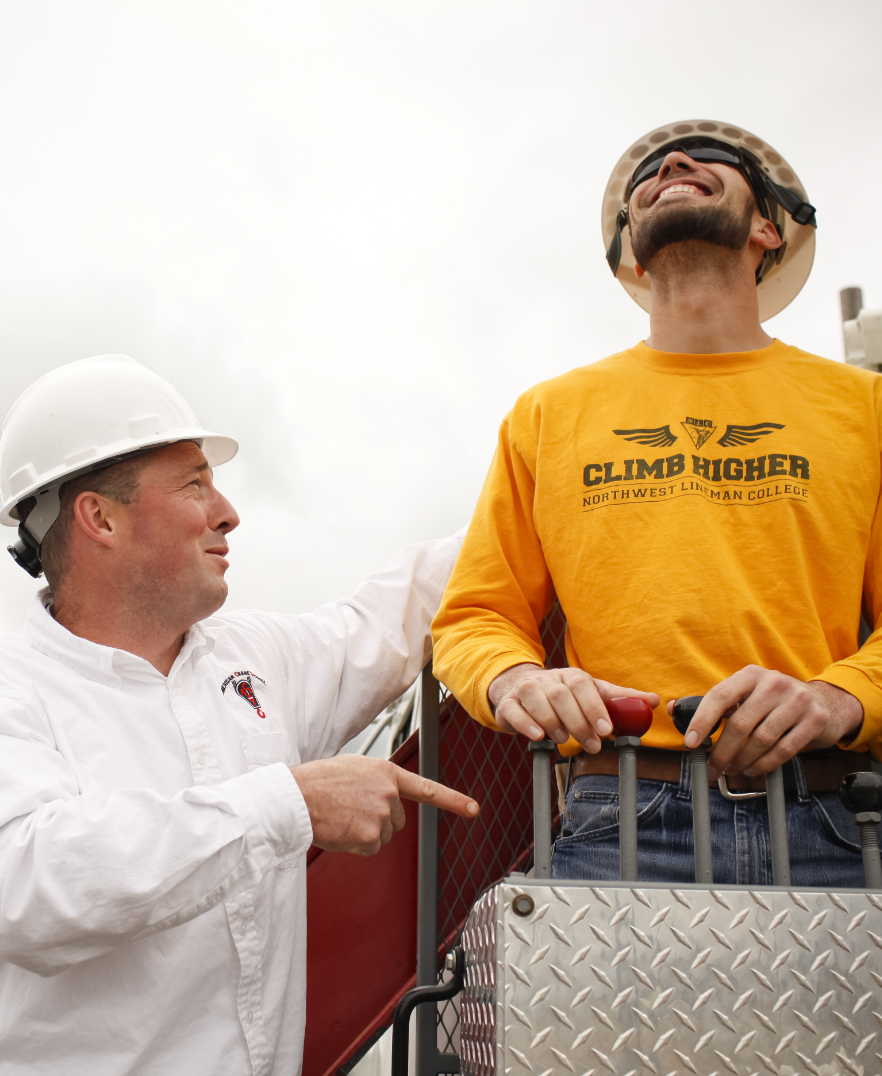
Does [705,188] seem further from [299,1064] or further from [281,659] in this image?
[299,1064]

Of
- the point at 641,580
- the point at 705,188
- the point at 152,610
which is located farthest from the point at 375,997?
the point at 705,188

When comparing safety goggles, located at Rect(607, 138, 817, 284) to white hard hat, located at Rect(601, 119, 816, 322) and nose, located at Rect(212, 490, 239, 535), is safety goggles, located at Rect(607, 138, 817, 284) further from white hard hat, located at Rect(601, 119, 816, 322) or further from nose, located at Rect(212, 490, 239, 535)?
nose, located at Rect(212, 490, 239, 535)

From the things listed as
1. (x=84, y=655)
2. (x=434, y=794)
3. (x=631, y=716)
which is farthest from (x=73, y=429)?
(x=631, y=716)

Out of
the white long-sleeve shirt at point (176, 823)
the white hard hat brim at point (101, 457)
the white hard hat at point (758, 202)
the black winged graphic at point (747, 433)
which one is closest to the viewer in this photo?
the white long-sleeve shirt at point (176, 823)

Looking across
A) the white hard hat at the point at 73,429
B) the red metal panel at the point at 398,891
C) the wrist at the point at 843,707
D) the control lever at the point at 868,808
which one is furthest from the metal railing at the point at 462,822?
the white hard hat at the point at 73,429

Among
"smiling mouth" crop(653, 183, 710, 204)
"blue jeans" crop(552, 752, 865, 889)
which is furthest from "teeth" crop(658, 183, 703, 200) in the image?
"blue jeans" crop(552, 752, 865, 889)

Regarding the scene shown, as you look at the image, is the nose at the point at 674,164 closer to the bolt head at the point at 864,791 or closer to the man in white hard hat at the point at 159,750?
the man in white hard hat at the point at 159,750

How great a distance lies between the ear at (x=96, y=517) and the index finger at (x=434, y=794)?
112cm

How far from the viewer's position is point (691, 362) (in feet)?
6.72

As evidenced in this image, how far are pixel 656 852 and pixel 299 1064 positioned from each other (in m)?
1.05

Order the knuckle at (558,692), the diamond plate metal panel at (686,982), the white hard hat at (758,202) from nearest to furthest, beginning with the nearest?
the diamond plate metal panel at (686,982), the knuckle at (558,692), the white hard hat at (758,202)

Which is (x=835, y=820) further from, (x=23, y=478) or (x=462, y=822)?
(x=23, y=478)

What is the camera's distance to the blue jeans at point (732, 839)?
155 centimetres

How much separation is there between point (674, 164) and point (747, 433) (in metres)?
0.80
